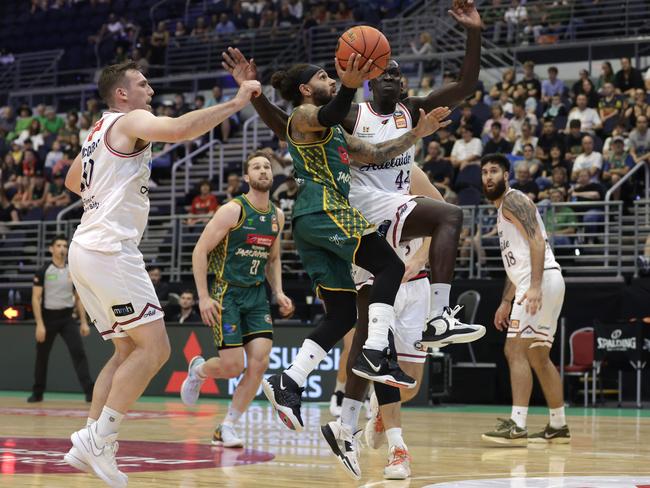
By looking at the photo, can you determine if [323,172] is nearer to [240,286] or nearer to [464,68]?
[464,68]

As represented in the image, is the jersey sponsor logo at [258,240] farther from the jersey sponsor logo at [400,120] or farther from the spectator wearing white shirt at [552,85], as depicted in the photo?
the spectator wearing white shirt at [552,85]

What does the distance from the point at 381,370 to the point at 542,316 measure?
4.01m

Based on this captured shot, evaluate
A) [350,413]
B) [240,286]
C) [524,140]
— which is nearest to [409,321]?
[350,413]

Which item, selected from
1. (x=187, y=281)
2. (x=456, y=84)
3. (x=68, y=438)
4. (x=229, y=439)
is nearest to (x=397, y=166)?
(x=456, y=84)

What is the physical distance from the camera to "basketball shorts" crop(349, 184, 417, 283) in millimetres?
6941

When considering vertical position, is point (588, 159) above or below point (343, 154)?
above

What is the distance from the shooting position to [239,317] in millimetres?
9406

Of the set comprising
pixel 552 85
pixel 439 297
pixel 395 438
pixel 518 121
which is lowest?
pixel 395 438

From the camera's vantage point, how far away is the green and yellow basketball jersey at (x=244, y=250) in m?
9.55

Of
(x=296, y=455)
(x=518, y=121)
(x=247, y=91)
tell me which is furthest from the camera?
(x=518, y=121)

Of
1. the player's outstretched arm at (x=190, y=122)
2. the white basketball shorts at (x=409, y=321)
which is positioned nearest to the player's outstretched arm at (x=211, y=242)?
the white basketball shorts at (x=409, y=321)

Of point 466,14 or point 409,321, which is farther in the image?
point 409,321

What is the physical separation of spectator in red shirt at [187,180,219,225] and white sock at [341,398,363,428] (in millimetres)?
12346

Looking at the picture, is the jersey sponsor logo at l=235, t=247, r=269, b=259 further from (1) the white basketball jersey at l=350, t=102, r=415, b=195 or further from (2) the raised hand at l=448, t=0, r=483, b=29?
(2) the raised hand at l=448, t=0, r=483, b=29
